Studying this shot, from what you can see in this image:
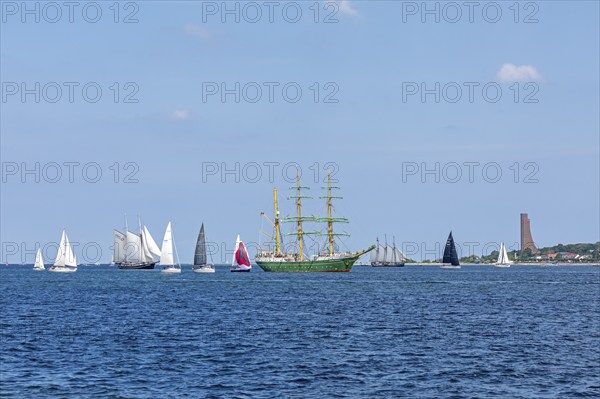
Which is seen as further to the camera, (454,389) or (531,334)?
(531,334)

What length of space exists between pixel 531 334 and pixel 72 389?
38.8 meters

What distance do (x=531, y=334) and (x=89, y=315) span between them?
140 feet

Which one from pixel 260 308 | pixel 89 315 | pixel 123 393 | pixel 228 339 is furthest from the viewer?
pixel 260 308

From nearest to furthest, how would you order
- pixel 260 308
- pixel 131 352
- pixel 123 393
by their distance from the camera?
1. pixel 123 393
2. pixel 131 352
3. pixel 260 308

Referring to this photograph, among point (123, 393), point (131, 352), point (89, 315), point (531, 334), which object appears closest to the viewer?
point (123, 393)

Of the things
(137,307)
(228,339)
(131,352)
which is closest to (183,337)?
(228,339)

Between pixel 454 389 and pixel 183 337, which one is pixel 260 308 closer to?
pixel 183 337

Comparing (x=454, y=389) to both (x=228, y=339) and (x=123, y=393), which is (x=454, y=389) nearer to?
(x=123, y=393)

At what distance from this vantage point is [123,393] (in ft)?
135

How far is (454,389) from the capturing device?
141ft

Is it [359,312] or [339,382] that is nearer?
[339,382]

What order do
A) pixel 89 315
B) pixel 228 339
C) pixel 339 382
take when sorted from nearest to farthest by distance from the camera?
pixel 339 382 < pixel 228 339 < pixel 89 315

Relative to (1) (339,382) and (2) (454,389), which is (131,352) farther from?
(2) (454,389)

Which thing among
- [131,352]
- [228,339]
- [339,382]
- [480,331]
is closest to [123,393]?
[339,382]
